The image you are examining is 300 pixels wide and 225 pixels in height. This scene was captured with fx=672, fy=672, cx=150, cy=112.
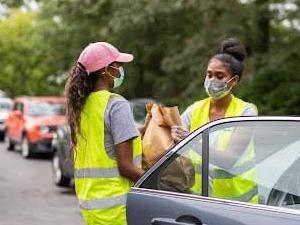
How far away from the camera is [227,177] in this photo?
341 centimetres

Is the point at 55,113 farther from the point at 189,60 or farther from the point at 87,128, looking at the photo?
the point at 87,128

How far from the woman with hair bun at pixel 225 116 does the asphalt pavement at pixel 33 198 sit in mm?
4894

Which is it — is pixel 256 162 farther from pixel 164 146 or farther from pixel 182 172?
pixel 164 146

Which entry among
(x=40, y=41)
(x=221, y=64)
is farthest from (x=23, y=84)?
(x=221, y=64)

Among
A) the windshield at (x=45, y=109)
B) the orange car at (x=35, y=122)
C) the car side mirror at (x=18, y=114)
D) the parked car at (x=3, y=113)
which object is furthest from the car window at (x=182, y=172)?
the parked car at (x=3, y=113)

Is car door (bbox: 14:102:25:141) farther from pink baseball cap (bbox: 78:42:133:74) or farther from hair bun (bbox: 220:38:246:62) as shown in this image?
pink baseball cap (bbox: 78:42:133:74)

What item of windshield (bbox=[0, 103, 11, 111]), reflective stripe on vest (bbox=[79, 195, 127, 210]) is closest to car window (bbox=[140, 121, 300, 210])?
reflective stripe on vest (bbox=[79, 195, 127, 210])

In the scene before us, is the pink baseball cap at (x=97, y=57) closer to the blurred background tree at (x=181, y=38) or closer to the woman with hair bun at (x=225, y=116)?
the woman with hair bun at (x=225, y=116)

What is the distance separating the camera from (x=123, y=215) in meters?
3.83

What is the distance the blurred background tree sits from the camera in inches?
642

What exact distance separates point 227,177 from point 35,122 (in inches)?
592

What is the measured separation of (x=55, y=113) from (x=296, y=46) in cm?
680

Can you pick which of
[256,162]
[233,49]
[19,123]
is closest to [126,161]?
[256,162]

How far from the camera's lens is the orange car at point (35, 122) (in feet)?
58.3
